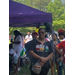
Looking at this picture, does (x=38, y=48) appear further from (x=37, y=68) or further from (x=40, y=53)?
(x=37, y=68)

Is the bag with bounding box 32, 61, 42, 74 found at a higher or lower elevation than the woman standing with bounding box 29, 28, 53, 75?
lower

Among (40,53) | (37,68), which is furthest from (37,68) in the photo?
(40,53)

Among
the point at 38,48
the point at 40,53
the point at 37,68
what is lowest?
the point at 37,68

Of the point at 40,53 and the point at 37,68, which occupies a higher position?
the point at 40,53

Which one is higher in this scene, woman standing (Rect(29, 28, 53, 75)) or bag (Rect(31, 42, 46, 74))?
woman standing (Rect(29, 28, 53, 75))

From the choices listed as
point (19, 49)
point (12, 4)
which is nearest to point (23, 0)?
point (12, 4)

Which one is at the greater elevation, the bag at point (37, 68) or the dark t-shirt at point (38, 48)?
the dark t-shirt at point (38, 48)

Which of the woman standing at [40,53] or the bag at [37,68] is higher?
the woman standing at [40,53]

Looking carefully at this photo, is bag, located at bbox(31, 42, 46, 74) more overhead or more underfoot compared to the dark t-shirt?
more underfoot

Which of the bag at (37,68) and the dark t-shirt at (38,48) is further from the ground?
the dark t-shirt at (38,48)

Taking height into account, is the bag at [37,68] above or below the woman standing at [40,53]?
below

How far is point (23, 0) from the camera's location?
4598 mm

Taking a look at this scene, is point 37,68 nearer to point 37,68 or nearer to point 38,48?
point 37,68
